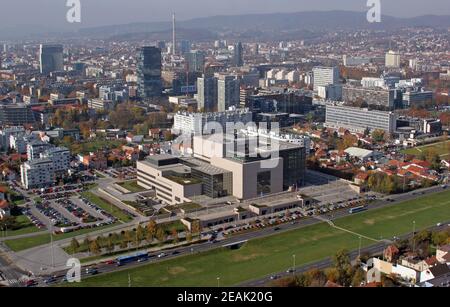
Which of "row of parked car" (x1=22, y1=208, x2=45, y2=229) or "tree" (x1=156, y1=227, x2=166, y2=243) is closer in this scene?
"tree" (x1=156, y1=227, x2=166, y2=243)

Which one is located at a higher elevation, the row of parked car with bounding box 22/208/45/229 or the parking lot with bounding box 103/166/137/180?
the parking lot with bounding box 103/166/137/180

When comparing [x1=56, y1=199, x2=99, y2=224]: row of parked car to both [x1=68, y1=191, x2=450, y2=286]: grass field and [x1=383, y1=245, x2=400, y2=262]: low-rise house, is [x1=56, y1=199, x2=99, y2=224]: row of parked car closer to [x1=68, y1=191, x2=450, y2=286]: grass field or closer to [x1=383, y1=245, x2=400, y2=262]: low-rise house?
[x1=68, y1=191, x2=450, y2=286]: grass field

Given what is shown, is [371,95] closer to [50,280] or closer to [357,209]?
[357,209]

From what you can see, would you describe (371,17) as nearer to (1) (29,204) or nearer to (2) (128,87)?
(1) (29,204)

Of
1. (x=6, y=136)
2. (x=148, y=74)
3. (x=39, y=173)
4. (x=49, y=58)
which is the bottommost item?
(x=39, y=173)

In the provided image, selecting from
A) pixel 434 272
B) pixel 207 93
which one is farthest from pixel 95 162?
pixel 434 272

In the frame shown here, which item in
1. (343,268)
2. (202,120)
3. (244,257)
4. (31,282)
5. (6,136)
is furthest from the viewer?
(202,120)

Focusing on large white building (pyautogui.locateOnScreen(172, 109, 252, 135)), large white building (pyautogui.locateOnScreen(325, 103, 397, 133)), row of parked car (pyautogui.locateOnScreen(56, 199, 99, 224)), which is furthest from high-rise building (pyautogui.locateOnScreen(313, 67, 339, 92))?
row of parked car (pyautogui.locateOnScreen(56, 199, 99, 224))

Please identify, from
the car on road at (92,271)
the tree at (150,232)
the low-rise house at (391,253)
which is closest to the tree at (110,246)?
the tree at (150,232)
